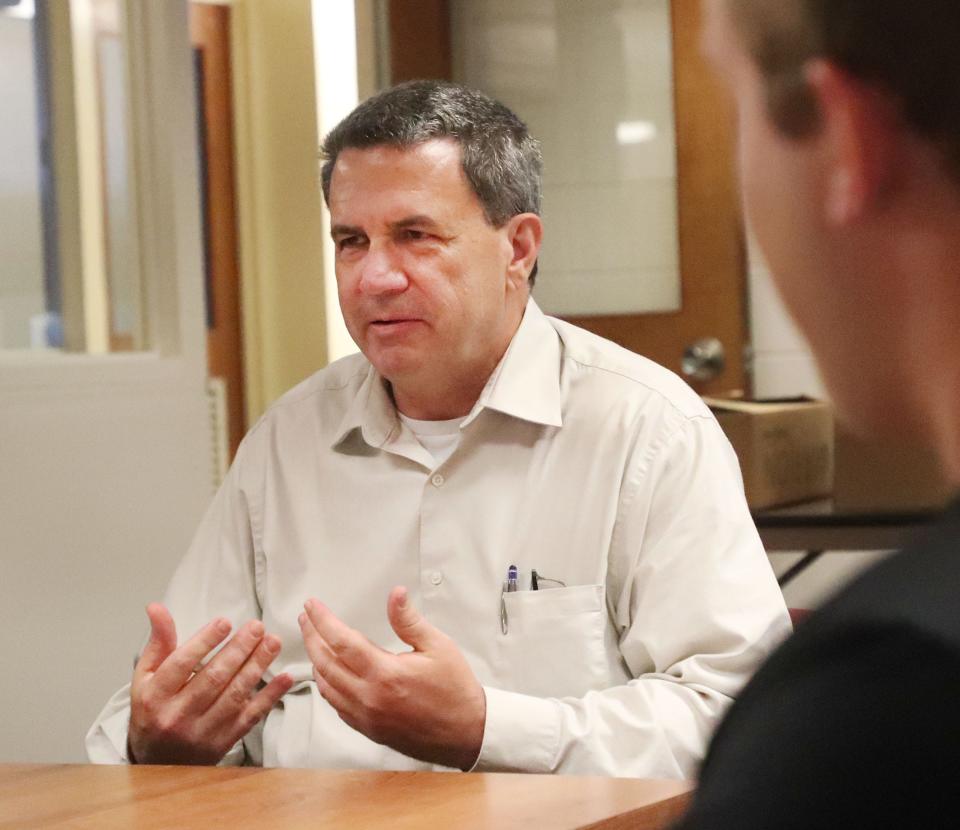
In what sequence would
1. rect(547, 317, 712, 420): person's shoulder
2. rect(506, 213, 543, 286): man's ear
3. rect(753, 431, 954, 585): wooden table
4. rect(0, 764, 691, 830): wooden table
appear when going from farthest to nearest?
1. rect(753, 431, 954, 585): wooden table
2. rect(506, 213, 543, 286): man's ear
3. rect(547, 317, 712, 420): person's shoulder
4. rect(0, 764, 691, 830): wooden table

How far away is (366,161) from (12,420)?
Answer: 4.75 feet

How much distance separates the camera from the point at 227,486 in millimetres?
1835

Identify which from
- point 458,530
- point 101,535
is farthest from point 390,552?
point 101,535

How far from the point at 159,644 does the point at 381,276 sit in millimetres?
511

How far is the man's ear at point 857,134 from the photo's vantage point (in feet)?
1.33

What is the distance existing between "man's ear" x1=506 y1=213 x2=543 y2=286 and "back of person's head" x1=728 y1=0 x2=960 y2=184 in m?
1.38

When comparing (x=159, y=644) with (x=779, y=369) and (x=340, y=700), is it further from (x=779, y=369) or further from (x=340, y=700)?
(x=779, y=369)

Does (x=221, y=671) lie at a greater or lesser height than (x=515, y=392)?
lesser

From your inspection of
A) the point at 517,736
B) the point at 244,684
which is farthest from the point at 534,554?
the point at 244,684

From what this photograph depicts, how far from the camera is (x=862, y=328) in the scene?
17.0 inches

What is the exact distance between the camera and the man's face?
5.61 feet

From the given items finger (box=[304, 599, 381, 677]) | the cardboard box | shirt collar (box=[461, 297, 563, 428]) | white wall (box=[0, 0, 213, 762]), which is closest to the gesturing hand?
finger (box=[304, 599, 381, 677])

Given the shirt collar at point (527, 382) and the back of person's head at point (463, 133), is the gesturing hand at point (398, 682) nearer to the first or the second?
the shirt collar at point (527, 382)

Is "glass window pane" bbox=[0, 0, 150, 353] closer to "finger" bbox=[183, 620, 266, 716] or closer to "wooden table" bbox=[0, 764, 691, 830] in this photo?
"finger" bbox=[183, 620, 266, 716]
